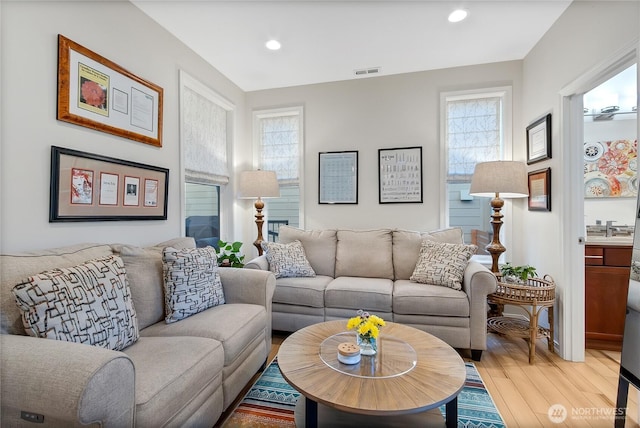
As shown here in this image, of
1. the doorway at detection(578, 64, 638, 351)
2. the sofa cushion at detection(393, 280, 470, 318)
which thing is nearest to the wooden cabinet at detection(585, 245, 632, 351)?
the doorway at detection(578, 64, 638, 351)

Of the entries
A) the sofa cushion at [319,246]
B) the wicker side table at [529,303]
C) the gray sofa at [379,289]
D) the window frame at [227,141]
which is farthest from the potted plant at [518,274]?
the window frame at [227,141]

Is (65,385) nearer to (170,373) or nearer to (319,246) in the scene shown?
(170,373)

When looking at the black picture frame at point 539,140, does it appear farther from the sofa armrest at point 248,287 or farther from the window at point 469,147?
the sofa armrest at point 248,287

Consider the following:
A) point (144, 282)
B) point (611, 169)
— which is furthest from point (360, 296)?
point (611, 169)

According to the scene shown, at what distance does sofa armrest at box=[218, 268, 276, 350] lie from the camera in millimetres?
2043

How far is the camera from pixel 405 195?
10.7ft

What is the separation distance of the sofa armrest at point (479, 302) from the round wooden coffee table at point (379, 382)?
817mm

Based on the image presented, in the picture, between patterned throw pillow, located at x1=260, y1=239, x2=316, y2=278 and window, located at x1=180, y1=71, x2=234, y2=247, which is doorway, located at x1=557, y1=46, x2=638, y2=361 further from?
window, located at x1=180, y1=71, x2=234, y2=247

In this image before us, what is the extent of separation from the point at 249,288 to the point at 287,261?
0.71 metres

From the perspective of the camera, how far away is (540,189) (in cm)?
254

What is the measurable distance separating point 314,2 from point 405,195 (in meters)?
2.05

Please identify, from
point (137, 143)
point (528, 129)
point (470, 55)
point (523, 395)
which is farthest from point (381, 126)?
point (523, 395)

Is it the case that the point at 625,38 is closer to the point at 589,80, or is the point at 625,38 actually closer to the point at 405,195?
the point at 589,80

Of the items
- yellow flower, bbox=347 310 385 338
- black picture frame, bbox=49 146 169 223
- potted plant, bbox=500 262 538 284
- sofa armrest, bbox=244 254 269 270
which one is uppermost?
black picture frame, bbox=49 146 169 223
